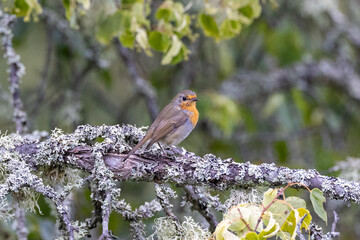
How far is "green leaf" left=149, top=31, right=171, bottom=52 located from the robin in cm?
59

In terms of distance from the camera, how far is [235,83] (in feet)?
24.5

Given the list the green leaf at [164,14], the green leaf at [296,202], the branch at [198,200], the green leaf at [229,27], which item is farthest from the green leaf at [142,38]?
the green leaf at [296,202]

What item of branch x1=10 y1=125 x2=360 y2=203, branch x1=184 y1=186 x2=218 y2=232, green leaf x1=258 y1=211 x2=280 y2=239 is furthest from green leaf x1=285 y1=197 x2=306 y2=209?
branch x1=184 y1=186 x2=218 y2=232

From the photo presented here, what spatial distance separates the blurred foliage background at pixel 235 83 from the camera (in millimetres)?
5656

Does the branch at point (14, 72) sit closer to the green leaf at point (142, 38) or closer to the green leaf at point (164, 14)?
the green leaf at point (142, 38)

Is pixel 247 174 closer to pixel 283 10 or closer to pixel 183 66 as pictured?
pixel 183 66

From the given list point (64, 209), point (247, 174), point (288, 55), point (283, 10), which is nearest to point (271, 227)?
point (247, 174)

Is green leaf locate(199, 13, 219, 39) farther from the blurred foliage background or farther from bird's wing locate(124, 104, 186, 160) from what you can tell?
the blurred foliage background

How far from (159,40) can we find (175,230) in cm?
149

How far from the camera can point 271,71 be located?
299 inches

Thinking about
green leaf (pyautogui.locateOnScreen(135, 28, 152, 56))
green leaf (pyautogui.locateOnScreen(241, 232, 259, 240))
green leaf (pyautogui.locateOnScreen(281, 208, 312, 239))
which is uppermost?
green leaf (pyautogui.locateOnScreen(135, 28, 152, 56))

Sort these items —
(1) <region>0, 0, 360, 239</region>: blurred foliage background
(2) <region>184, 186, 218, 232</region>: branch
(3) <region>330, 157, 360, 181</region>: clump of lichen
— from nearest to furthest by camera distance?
(2) <region>184, 186, 218, 232</region>: branch, (3) <region>330, 157, 360, 181</region>: clump of lichen, (1) <region>0, 0, 360, 239</region>: blurred foliage background

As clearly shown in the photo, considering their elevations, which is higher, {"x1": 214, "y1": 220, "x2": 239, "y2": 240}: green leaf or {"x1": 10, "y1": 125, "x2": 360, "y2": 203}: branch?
{"x1": 10, "y1": 125, "x2": 360, "y2": 203}: branch

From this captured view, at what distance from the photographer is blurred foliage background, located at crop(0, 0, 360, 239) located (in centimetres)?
566
